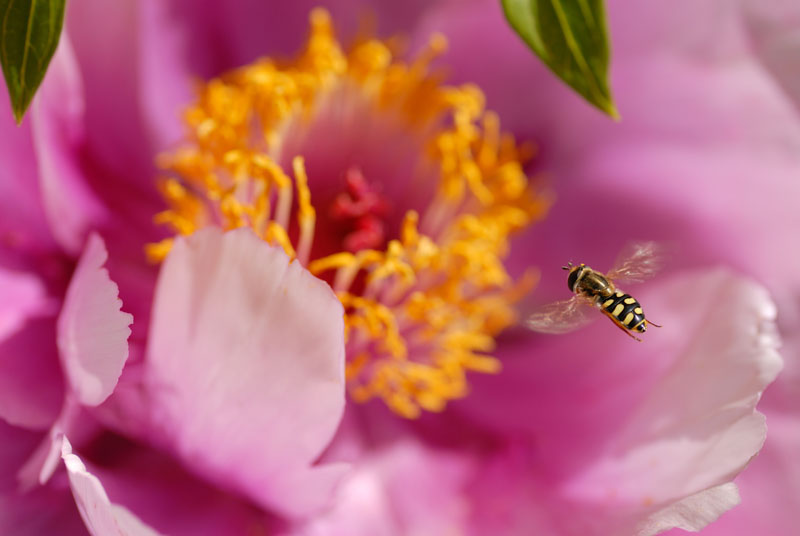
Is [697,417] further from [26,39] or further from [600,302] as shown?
[26,39]

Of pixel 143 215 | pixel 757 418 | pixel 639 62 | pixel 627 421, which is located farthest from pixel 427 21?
pixel 757 418

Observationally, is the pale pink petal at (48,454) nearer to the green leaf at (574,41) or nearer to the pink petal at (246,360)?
the pink petal at (246,360)

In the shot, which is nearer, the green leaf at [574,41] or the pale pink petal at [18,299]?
the green leaf at [574,41]

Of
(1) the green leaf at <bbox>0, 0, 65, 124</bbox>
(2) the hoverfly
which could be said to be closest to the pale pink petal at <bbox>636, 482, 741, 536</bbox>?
(2) the hoverfly

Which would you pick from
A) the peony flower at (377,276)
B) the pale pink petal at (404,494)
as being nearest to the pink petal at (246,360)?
the peony flower at (377,276)

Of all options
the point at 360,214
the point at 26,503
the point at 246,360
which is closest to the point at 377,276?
the point at 360,214

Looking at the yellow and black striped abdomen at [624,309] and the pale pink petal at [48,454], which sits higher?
the yellow and black striped abdomen at [624,309]
